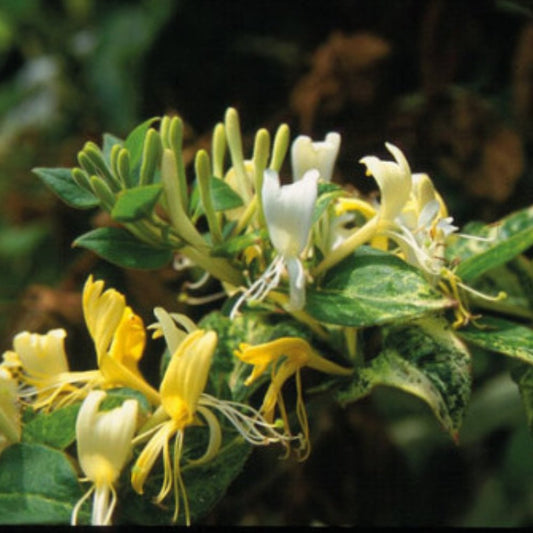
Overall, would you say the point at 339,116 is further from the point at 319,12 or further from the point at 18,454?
the point at 18,454

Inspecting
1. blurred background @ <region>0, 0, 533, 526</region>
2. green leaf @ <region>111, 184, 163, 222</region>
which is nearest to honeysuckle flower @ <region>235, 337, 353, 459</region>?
green leaf @ <region>111, 184, 163, 222</region>

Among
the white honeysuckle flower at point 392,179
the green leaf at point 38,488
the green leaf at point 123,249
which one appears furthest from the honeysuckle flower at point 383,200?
the green leaf at point 38,488

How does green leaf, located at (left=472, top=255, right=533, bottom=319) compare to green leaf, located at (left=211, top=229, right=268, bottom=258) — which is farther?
green leaf, located at (left=472, top=255, right=533, bottom=319)

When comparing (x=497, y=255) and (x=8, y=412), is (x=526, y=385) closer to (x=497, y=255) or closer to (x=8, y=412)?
(x=497, y=255)

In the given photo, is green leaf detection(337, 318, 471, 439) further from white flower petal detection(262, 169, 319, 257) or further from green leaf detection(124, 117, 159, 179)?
green leaf detection(124, 117, 159, 179)

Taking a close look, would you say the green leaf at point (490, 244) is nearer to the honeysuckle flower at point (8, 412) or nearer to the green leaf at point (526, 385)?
the green leaf at point (526, 385)

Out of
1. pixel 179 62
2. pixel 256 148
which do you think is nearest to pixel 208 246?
pixel 256 148
